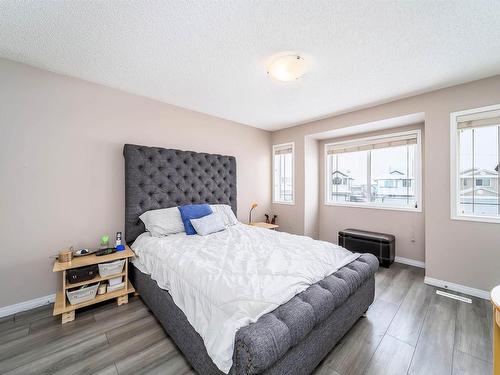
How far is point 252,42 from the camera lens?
66.9 inches

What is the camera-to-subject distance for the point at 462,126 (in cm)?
247

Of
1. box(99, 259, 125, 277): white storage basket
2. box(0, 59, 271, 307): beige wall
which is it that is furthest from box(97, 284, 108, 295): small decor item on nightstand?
box(0, 59, 271, 307): beige wall

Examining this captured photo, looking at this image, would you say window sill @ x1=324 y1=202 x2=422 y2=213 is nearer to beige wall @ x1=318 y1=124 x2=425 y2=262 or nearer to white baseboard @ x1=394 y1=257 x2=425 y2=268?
beige wall @ x1=318 y1=124 x2=425 y2=262

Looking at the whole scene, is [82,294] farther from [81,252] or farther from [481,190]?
[481,190]

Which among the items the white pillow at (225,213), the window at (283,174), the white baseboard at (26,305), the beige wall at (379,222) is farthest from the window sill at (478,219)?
the white baseboard at (26,305)

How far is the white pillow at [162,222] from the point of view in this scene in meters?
2.42

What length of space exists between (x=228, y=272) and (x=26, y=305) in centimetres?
211

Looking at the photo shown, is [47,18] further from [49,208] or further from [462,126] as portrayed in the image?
[462,126]

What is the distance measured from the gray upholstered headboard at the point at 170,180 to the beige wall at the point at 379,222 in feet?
6.16

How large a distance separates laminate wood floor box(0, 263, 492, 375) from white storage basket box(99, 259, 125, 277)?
34 centimetres

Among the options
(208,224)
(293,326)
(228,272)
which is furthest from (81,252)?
(293,326)

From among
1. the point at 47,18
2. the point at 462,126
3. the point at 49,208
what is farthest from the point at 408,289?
the point at 47,18

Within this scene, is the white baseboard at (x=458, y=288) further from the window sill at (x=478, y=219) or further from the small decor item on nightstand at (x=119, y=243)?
the small decor item on nightstand at (x=119, y=243)

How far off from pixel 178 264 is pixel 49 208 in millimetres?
1546
